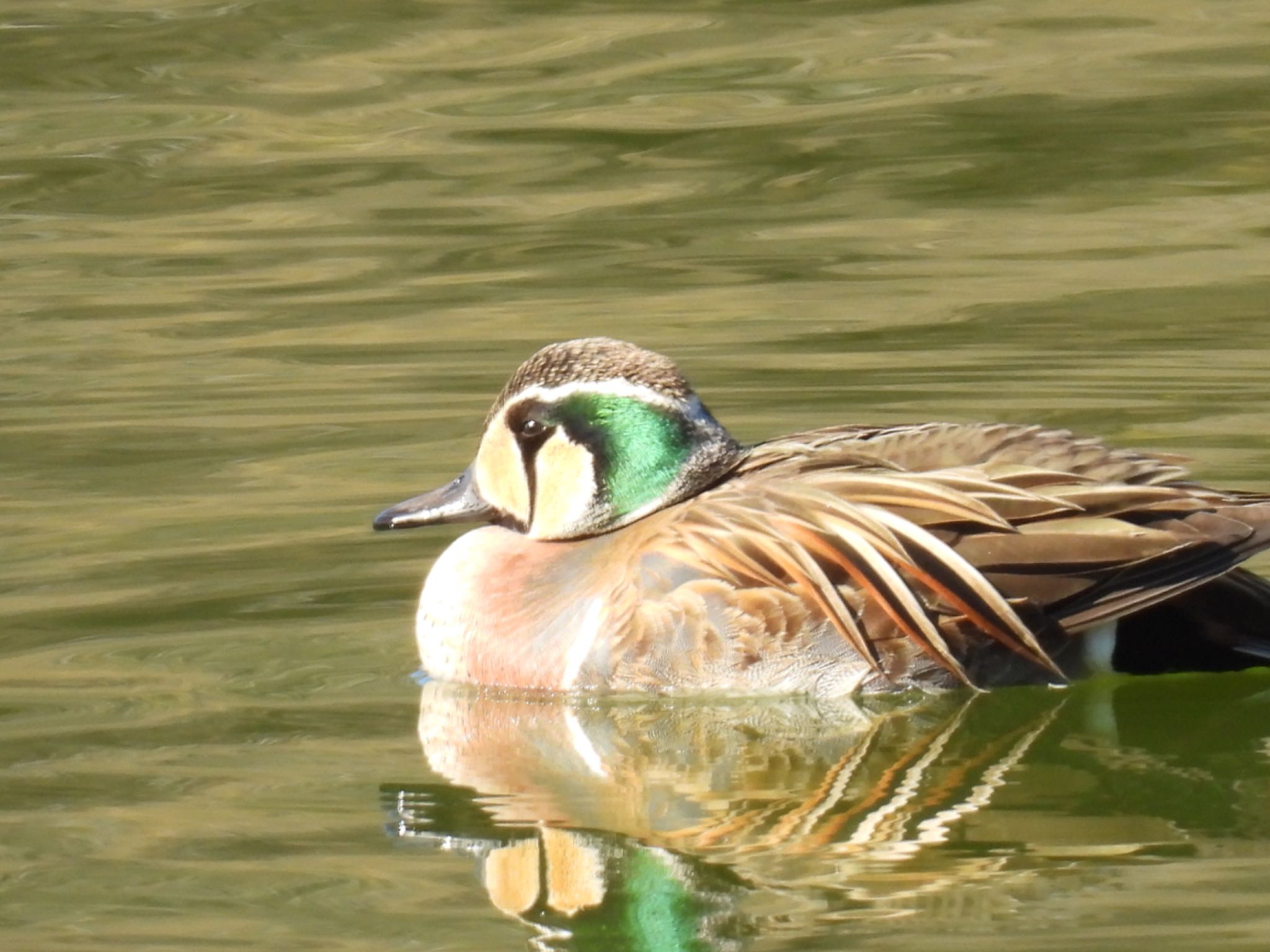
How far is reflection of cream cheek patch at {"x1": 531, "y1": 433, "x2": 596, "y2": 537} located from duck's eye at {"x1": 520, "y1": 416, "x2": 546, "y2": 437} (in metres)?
0.04

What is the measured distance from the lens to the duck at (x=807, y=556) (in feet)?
20.6

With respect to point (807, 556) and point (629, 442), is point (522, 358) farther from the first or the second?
point (807, 556)

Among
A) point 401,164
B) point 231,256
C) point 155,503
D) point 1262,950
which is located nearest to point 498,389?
point 155,503

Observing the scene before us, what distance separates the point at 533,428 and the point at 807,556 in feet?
3.16

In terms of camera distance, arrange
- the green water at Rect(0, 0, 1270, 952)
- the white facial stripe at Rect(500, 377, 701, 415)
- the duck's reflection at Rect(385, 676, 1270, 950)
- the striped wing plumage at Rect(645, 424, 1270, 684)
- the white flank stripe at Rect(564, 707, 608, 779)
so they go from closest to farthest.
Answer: the duck's reflection at Rect(385, 676, 1270, 950) < the green water at Rect(0, 0, 1270, 952) < the white flank stripe at Rect(564, 707, 608, 779) < the striped wing plumage at Rect(645, 424, 1270, 684) < the white facial stripe at Rect(500, 377, 701, 415)

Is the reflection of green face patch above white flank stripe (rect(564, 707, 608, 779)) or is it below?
above

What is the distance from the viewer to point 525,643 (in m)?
6.75

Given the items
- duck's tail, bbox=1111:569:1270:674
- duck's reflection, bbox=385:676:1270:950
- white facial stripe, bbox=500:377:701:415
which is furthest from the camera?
white facial stripe, bbox=500:377:701:415

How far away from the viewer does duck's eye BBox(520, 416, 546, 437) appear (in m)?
6.93

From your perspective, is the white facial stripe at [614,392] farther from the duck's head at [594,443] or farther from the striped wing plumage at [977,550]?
the striped wing plumage at [977,550]

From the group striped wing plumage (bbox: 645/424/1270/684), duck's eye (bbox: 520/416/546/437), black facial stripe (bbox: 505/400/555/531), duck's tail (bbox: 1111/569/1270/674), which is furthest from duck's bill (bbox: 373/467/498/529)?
duck's tail (bbox: 1111/569/1270/674)

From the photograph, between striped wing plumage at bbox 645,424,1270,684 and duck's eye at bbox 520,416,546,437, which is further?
duck's eye at bbox 520,416,546,437

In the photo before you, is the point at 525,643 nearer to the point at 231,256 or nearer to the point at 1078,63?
the point at 231,256

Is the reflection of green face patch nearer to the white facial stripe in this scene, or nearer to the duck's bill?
the white facial stripe
